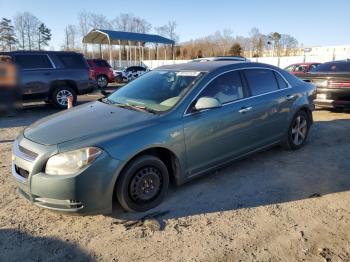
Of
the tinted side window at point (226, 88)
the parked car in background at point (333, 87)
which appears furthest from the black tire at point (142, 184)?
the parked car in background at point (333, 87)

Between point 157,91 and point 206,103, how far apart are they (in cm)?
79

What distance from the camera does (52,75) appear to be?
1053cm

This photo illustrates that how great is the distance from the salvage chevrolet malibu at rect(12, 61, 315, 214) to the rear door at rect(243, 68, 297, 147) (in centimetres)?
2

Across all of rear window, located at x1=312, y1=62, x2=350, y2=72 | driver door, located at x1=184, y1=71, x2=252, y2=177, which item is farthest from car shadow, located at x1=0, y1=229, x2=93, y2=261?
rear window, located at x1=312, y1=62, x2=350, y2=72

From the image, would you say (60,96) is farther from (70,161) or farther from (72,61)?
(70,161)

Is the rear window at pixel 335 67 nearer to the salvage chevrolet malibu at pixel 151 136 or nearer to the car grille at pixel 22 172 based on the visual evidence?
the salvage chevrolet malibu at pixel 151 136

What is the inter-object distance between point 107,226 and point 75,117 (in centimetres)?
140

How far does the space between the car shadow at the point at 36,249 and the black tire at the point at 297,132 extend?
3988mm

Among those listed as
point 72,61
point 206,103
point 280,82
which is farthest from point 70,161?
point 72,61

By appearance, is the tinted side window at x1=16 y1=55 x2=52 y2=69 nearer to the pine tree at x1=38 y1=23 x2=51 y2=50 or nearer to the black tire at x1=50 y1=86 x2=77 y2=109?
the black tire at x1=50 y1=86 x2=77 y2=109

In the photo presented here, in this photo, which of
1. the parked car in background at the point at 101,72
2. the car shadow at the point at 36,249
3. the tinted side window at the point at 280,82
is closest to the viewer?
the car shadow at the point at 36,249

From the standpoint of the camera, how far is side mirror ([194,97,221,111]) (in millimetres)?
4031

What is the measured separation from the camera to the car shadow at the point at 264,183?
394 centimetres

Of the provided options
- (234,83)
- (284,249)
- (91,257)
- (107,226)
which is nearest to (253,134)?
(234,83)
